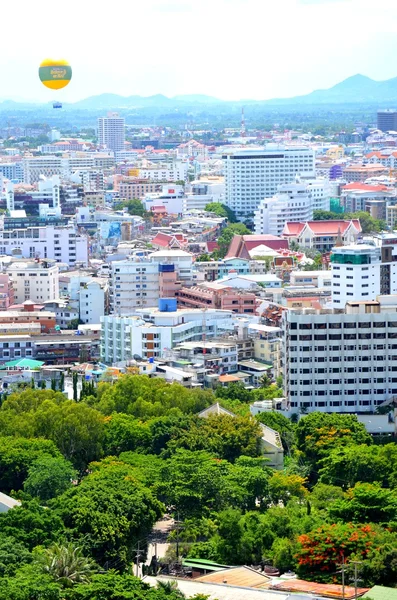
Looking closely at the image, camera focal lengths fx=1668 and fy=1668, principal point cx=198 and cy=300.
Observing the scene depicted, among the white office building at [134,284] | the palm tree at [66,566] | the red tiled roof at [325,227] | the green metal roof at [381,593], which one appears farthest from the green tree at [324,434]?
the red tiled roof at [325,227]

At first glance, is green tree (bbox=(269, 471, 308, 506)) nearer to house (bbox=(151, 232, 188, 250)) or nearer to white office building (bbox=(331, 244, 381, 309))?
white office building (bbox=(331, 244, 381, 309))

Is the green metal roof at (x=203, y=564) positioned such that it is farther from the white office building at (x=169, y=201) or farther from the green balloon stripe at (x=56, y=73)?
the white office building at (x=169, y=201)

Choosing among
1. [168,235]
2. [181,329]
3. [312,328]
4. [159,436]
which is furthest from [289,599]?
[168,235]

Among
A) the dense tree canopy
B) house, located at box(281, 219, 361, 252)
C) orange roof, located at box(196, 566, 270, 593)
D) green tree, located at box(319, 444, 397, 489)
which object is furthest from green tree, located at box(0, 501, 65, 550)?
house, located at box(281, 219, 361, 252)

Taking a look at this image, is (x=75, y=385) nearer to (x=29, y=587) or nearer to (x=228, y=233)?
(x=29, y=587)

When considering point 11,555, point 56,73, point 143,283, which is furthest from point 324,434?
point 143,283

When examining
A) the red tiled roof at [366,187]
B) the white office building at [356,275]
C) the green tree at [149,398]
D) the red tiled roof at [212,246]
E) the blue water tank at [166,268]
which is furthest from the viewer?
the red tiled roof at [366,187]
